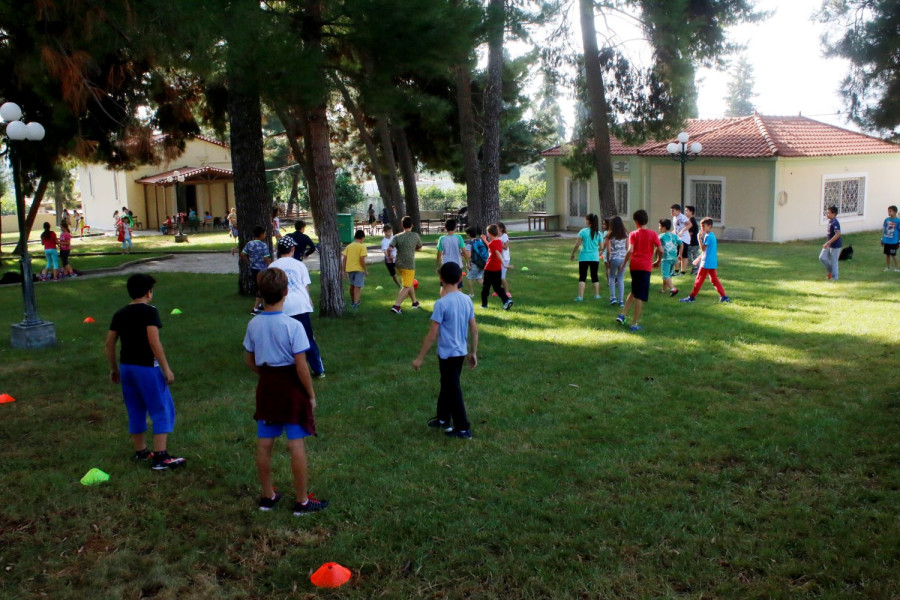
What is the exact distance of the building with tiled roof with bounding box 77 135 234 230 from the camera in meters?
41.2

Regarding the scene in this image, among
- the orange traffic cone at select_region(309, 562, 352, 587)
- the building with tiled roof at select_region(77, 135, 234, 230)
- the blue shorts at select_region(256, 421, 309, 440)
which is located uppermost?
the building with tiled roof at select_region(77, 135, 234, 230)

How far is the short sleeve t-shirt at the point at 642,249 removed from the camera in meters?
10.7

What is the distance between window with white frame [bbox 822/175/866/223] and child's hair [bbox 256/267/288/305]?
2706 cm

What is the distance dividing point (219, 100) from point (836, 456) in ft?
47.2

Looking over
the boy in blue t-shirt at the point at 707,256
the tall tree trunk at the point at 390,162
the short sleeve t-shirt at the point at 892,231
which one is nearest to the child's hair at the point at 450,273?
the boy in blue t-shirt at the point at 707,256

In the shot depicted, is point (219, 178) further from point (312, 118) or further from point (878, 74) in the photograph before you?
point (878, 74)

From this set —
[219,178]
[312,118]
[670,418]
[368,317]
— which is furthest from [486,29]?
[219,178]

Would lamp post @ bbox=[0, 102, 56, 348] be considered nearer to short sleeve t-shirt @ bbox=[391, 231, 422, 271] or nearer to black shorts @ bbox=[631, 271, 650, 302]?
short sleeve t-shirt @ bbox=[391, 231, 422, 271]

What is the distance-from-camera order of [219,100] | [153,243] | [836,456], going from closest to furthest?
[836,456] < [219,100] < [153,243]

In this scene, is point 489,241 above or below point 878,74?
below

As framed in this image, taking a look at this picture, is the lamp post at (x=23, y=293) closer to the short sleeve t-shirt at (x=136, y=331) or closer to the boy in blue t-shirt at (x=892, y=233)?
the short sleeve t-shirt at (x=136, y=331)

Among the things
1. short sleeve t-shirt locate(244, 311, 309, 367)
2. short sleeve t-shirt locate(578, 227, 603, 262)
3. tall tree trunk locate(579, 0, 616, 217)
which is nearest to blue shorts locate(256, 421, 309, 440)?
short sleeve t-shirt locate(244, 311, 309, 367)

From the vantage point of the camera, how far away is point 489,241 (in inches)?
508

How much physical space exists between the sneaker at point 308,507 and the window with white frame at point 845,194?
26.9 meters
